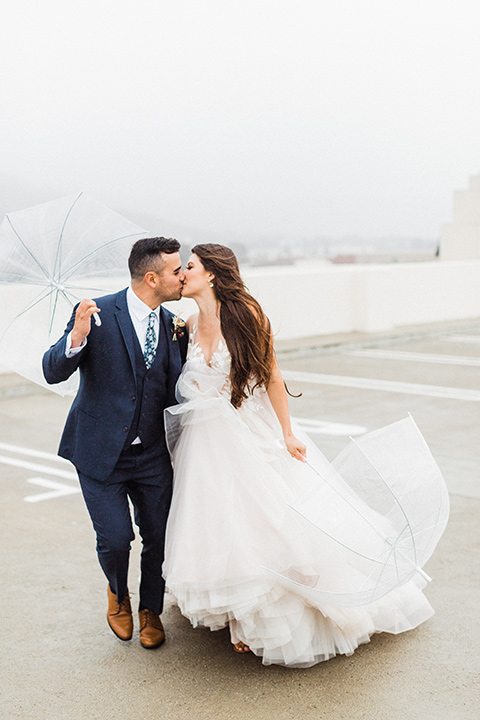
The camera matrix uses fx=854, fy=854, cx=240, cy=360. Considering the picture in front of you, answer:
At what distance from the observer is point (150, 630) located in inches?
140

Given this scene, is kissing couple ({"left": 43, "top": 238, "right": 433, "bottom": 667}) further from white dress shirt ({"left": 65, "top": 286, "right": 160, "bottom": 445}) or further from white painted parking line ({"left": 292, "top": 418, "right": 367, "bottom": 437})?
white painted parking line ({"left": 292, "top": 418, "right": 367, "bottom": 437})

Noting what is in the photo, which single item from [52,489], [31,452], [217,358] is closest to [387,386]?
[31,452]

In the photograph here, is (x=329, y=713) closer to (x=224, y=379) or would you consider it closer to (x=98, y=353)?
(x=224, y=379)

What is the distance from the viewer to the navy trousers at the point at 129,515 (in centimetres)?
344

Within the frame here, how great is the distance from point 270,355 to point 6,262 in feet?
3.66

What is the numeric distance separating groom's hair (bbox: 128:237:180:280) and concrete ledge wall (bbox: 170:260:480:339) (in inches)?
351

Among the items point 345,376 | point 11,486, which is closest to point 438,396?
point 345,376

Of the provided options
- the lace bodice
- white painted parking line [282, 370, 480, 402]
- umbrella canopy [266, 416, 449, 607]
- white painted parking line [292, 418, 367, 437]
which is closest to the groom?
the lace bodice

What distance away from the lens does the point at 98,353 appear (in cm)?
339

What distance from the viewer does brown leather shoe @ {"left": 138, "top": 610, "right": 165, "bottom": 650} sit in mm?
3531

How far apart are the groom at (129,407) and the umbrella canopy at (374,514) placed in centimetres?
66

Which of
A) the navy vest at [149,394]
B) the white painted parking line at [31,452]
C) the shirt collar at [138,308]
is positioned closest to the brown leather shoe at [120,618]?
the navy vest at [149,394]

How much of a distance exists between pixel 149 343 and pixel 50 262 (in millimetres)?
522

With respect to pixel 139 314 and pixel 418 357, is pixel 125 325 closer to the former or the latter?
pixel 139 314
